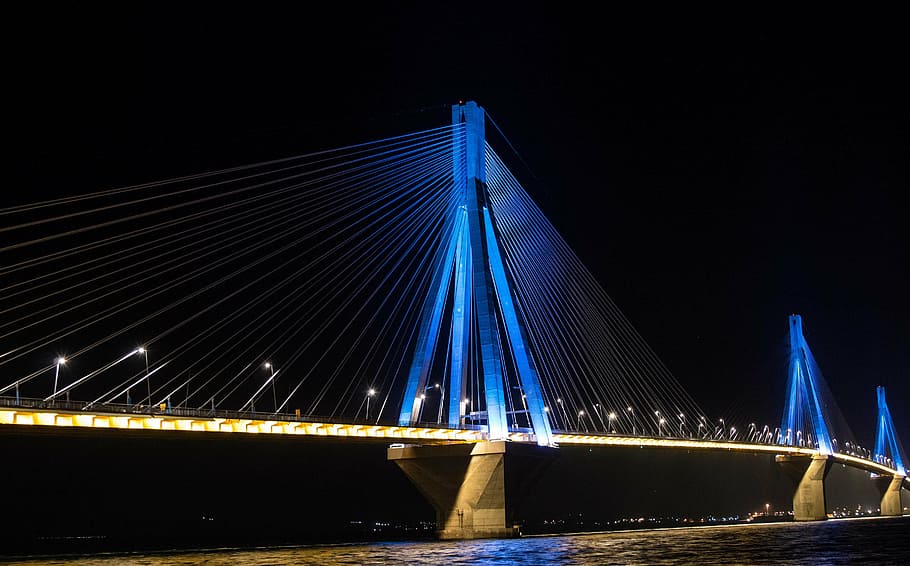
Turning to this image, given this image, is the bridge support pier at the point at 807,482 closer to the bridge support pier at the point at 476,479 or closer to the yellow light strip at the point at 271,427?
the yellow light strip at the point at 271,427

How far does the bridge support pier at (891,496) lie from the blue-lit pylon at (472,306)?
97537mm

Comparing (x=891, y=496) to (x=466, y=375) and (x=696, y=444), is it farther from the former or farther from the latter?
(x=466, y=375)

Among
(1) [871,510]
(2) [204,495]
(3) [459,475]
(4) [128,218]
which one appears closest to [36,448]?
(2) [204,495]

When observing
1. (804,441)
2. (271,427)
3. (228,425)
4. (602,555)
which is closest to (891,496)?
(804,441)

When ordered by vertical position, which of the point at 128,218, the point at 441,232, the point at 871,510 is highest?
the point at 441,232

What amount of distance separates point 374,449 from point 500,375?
69.1 metres

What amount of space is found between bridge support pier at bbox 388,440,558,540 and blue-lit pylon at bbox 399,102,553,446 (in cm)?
106

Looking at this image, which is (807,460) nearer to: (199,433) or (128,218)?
(199,433)

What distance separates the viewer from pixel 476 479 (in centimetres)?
4931

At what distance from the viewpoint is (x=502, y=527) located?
49562 mm

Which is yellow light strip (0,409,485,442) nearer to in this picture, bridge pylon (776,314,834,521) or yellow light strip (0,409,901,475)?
yellow light strip (0,409,901,475)

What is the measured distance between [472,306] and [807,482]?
203ft

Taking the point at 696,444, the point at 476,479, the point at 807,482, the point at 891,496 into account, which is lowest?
the point at 891,496

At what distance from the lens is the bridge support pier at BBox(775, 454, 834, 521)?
3794 inches
